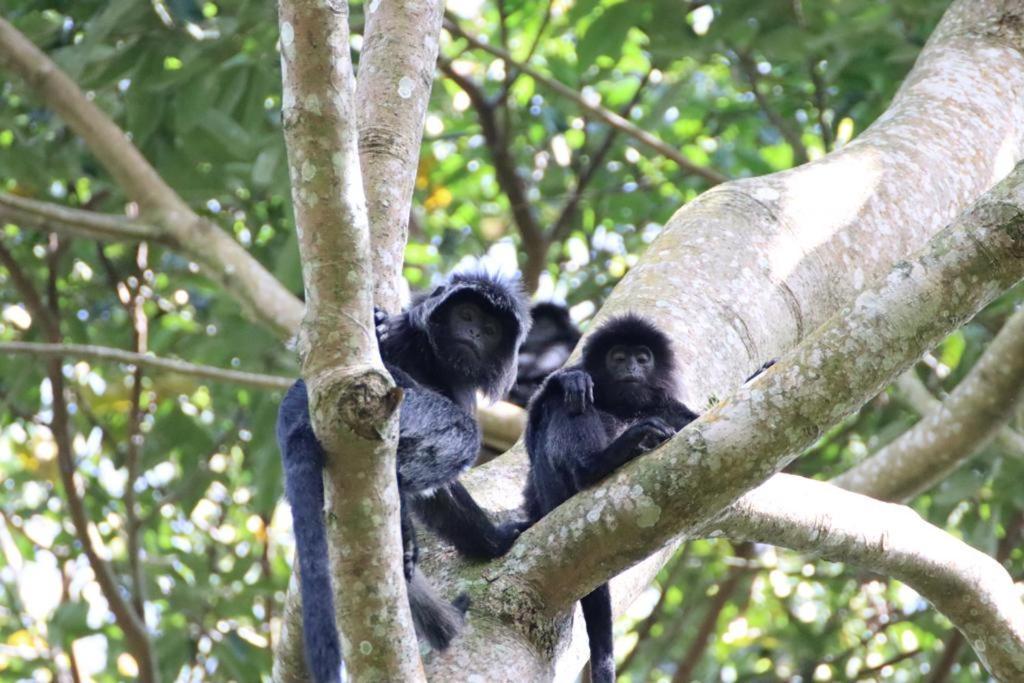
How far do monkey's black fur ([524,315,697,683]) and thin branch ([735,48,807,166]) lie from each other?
197cm

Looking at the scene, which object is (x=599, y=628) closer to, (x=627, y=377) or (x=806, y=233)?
(x=627, y=377)

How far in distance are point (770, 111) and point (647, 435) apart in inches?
123

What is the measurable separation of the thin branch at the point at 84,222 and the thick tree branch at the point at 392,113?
1.53 m

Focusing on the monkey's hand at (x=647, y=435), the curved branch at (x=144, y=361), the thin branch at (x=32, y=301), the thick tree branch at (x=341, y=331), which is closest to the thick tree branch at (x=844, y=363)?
the thick tree branch at (x=341, y=331)

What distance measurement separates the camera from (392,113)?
376 centimetres

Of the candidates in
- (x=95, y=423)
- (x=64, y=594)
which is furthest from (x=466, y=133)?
(x=64, y=594)

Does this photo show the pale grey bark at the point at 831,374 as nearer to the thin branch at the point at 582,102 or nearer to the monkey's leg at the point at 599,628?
the monkey's leg at the point at 599,628

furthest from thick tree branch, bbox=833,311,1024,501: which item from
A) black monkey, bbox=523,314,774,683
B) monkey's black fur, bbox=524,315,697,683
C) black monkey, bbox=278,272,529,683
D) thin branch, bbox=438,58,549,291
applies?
thin branch, bbox=438,58,549,291

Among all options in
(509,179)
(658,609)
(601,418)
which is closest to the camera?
(601,418)

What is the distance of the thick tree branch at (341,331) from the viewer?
2164 millimetres

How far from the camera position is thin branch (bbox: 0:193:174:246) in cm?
479

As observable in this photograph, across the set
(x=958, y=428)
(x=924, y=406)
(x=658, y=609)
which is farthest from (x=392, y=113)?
(x=658, y=609)

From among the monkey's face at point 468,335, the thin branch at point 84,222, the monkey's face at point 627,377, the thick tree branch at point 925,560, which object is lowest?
the thick tree branch at point 925,560

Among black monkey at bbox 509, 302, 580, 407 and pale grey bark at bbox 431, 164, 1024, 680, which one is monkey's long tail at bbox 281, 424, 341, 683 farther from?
black monkey at bbox 509, 302, 580, 407
